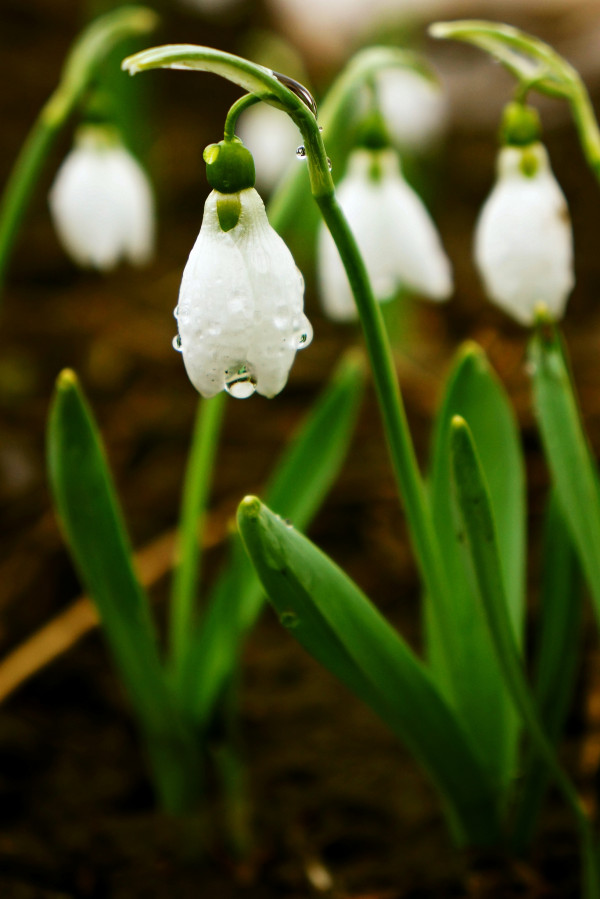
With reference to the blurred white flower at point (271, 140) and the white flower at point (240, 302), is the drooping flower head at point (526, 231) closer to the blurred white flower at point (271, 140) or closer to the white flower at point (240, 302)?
the white flower at point (240, 302)

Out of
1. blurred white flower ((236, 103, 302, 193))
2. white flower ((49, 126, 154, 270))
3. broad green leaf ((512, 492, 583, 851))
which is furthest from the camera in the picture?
blurred white flower ((236, 103, 302, 193))

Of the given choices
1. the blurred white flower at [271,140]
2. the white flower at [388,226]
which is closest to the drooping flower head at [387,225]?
the white flower at [388,226]

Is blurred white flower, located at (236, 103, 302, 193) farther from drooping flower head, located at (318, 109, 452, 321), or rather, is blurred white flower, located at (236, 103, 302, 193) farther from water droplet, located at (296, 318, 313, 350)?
water droplet, located at (296, 318, 313, 350)

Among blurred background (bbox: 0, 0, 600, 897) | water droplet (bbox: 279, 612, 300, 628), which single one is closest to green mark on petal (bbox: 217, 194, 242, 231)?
water droplet (bbox: 279, 612, 300, 628)

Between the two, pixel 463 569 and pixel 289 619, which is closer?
pixel 289 619

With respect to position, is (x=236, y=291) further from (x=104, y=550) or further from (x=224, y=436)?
(x=224, y=436)

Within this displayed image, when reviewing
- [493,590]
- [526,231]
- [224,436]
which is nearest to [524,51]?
[526,231]
